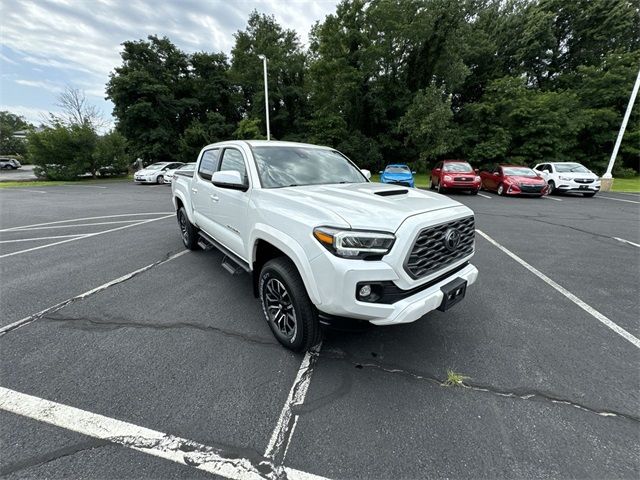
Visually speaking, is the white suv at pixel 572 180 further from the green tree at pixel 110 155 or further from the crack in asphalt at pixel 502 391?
the green tree at pixel 110 155

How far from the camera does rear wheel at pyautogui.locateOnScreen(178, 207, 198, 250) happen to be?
512 cm

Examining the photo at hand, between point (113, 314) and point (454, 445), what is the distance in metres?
3.54

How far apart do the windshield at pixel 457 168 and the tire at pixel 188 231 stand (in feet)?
41.1

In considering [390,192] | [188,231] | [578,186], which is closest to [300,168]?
[390,192]

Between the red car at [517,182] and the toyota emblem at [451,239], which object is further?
the red car at [517,182]

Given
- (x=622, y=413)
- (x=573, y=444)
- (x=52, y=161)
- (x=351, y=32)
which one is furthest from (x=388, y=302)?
(x=52, y=161)

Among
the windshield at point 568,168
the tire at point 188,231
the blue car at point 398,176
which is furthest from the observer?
the windshield at point 568,168

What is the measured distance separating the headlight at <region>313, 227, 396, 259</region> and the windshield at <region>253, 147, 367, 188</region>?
3.89 ft

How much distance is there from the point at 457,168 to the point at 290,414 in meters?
14.7

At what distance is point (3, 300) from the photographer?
11.6 ft

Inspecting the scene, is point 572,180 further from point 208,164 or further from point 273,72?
point 273,72

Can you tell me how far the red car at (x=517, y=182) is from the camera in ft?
41.2

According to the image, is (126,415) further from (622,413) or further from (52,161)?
(52,161)

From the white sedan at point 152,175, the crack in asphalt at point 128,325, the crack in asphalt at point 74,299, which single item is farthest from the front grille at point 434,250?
the white sedan at point 152,175
